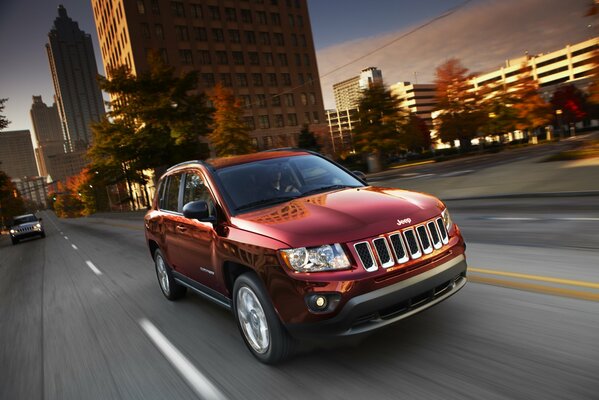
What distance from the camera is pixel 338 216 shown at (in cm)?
341

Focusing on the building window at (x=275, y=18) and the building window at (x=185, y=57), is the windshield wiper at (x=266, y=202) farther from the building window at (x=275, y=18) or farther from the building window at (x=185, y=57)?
the building window at (x=275, y=18)

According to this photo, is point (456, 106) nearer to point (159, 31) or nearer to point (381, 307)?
point (381, 307)

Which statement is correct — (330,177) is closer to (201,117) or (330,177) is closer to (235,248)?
(235,248)

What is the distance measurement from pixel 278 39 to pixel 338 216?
8716cm

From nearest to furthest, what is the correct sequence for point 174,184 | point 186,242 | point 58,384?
point 58,384 → point 186,242 → point 174,184

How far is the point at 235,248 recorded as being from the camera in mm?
3762

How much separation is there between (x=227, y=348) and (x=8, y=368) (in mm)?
2342

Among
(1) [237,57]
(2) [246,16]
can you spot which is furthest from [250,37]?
(1) [237,57]

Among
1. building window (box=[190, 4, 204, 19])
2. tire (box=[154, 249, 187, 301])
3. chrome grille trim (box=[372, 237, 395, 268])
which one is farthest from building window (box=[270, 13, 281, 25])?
chrome grille trim (box=[372, 237, 395, 268])

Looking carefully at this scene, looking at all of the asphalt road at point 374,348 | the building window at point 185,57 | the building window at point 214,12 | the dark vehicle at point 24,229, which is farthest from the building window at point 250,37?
the asphalt road at point 374,348

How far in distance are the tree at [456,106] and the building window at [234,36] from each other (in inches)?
1808

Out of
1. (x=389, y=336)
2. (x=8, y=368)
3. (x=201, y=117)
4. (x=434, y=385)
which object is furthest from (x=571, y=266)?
(x=201, y=117)

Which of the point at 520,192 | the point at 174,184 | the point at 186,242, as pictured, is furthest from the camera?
the point at 520,192

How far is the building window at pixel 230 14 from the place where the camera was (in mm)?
79938
